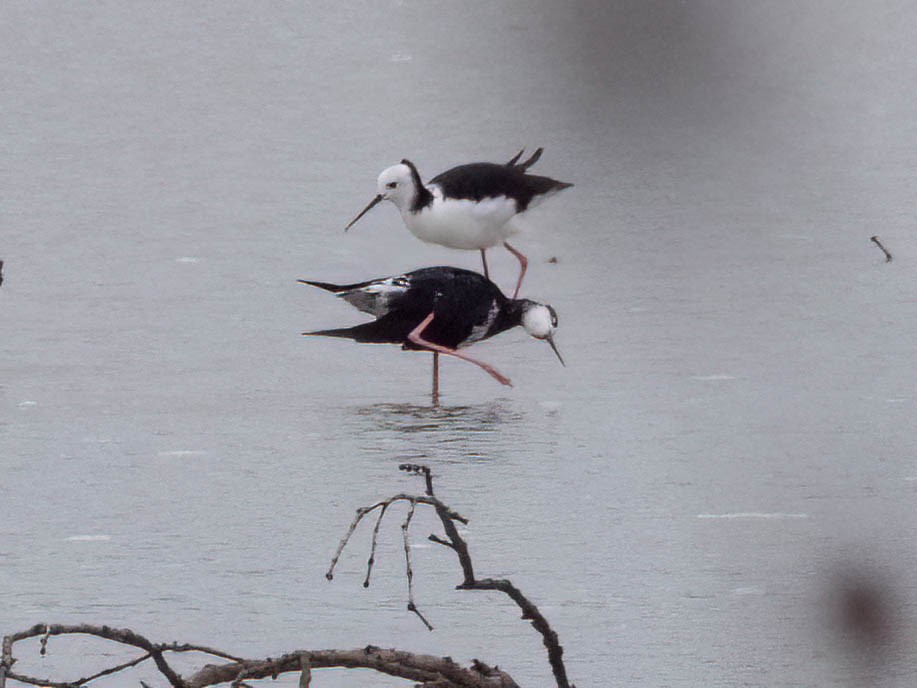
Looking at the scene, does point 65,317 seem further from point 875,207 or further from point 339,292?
point 875,207

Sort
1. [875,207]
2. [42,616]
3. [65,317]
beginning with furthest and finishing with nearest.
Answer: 1. [875,207]
2. [65,317]
3. [42,616]

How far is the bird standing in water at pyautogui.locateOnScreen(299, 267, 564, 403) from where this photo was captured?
7.04 m

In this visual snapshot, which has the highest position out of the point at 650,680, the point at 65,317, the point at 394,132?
the point at 394,132

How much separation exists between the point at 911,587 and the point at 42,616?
1928 millimetres

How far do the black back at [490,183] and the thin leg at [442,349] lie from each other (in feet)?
4.11

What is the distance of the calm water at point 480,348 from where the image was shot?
14.3 feet

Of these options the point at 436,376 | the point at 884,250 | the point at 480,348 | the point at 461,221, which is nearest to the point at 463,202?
the point at 461,221

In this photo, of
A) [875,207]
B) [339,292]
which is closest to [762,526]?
[339,292]

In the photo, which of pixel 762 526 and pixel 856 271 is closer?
pixel 762 526

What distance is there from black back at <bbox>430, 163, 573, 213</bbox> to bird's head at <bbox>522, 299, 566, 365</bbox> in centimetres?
116

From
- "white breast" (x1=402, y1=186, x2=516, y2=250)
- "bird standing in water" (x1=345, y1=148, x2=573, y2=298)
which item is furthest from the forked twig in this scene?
"white breast" (x1=402, y1=186, x2=516, y2=250)

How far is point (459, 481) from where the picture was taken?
5.63 m

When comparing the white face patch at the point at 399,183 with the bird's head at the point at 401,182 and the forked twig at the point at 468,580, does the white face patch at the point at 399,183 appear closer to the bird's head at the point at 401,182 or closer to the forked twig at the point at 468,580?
the bird's head at the point at 401,182

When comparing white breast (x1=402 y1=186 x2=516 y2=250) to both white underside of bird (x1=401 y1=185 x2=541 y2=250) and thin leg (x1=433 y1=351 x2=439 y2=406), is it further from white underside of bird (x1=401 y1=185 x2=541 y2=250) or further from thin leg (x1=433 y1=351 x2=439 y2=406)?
thin leg (x1=433 y1=351 x2=439 y2=406)
